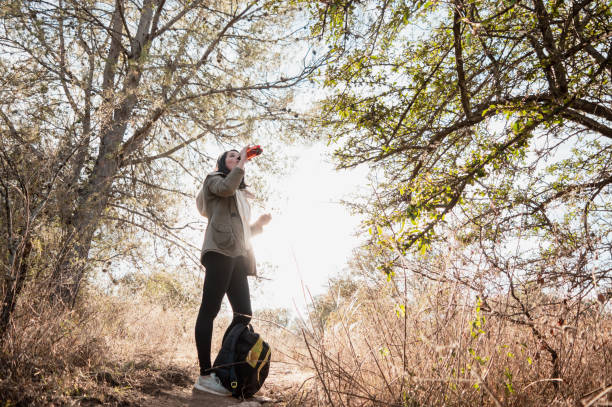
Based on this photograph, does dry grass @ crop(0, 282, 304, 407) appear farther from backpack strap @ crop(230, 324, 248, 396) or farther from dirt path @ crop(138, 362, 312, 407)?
backpack strap @ crop(230, 324, 248, 396)

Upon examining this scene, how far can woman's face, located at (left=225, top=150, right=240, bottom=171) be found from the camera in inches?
119

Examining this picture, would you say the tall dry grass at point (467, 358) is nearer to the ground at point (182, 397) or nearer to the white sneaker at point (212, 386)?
the ground at point (182, 397)

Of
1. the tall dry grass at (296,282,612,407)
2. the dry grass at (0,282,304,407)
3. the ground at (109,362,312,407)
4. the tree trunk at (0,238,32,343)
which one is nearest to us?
the tall dry grass at (296,282,612,407)

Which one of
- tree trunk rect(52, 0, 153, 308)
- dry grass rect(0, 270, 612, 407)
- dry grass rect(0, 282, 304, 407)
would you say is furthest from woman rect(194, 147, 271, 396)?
tree trunk rect(52, 0, 153, 308)

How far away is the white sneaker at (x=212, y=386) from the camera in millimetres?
2432

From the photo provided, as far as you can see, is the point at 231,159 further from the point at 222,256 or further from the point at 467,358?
the point at 467,358

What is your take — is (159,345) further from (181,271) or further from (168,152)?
(168,152)

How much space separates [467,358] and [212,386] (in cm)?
166

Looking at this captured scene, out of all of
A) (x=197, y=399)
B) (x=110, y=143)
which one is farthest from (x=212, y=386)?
(x=110, y=143)

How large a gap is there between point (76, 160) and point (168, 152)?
3.10 m

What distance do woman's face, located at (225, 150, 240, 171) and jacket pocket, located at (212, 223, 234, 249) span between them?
57cm

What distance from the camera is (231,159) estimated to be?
119 inches

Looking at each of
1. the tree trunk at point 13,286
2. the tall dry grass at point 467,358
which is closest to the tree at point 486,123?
the tall dry grass at point 467,358

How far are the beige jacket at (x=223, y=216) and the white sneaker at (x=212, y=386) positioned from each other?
0.79 metres
